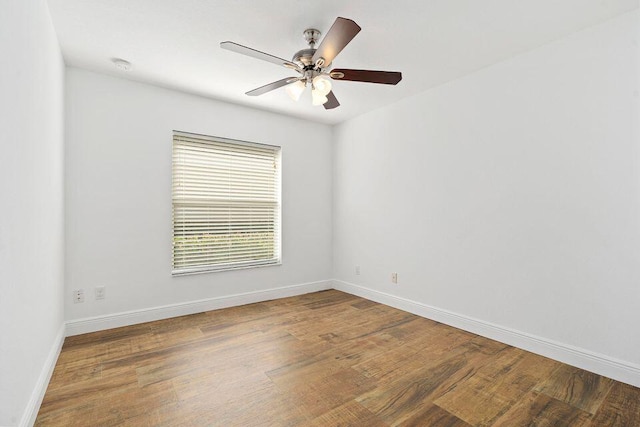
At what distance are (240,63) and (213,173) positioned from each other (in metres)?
1.41

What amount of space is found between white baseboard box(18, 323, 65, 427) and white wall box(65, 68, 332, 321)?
0.55 meters

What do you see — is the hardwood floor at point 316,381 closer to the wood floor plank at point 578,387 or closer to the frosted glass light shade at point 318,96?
the wood floor plank at point 578,387

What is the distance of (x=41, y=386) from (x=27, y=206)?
113cm

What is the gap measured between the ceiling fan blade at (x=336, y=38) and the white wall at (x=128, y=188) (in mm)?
2047

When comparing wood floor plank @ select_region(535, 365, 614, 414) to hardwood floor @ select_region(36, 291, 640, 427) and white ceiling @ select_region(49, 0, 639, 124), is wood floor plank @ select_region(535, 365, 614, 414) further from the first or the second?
white ceiling @ select_region(49, 0, 639, 124)

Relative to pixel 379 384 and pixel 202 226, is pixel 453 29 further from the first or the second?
pixel 202 226

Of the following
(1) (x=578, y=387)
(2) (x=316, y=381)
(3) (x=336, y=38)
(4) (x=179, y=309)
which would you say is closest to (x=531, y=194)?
(1) (x=578, y=387)

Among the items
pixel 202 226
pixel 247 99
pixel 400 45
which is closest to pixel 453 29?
pixel 400 45

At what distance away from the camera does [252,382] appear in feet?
6.92

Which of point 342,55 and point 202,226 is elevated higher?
point 342,55

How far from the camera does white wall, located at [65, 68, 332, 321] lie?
2908mm

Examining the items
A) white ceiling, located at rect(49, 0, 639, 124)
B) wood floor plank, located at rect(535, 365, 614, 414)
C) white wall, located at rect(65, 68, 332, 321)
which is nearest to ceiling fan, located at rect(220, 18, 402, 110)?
white ceiling, located at rect(49, 0, 639, 124)

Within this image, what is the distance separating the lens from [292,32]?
2.32 meters

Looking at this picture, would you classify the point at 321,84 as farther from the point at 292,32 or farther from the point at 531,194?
the point at 531,194
